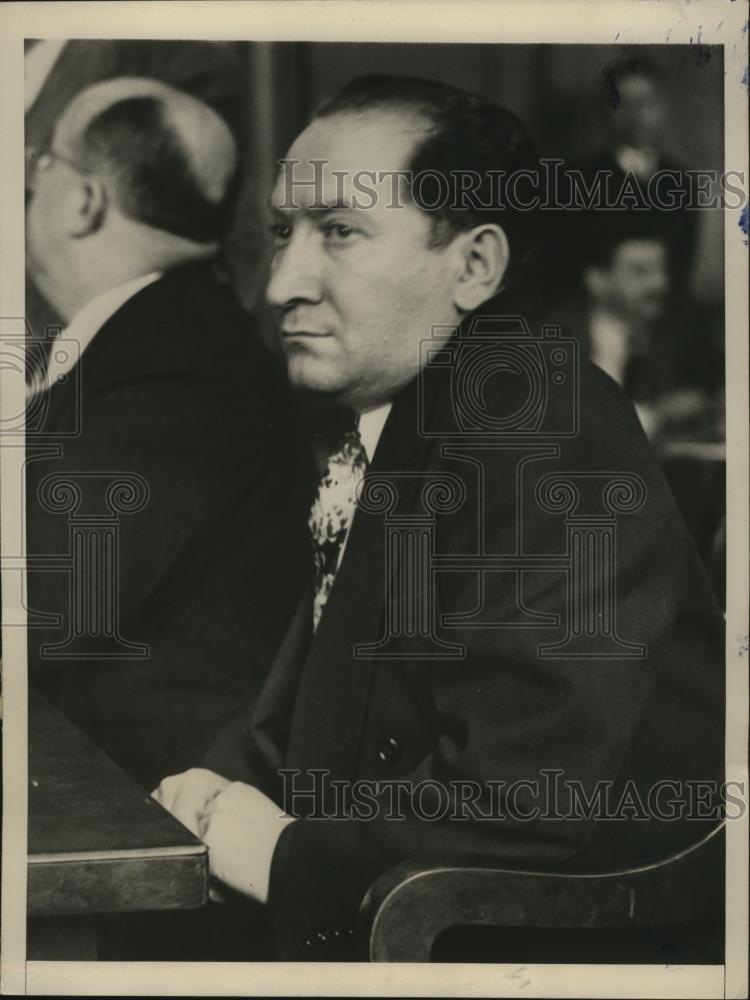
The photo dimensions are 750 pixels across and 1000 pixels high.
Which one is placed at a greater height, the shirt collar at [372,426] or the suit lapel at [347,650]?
the shirt collar at [372,426]

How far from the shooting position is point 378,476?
1.53m

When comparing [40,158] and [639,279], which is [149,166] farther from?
[639,279]

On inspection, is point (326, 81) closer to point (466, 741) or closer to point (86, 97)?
point (86, 97)

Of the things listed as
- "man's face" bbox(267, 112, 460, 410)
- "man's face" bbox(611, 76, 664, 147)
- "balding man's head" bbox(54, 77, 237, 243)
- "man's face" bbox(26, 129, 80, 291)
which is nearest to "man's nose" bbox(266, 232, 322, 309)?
"man's face" bbox(267, 112, 460, 410)

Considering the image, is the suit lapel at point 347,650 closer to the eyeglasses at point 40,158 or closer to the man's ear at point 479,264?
the man's ear at point 479,264

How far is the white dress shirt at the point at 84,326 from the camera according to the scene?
155 centimetres

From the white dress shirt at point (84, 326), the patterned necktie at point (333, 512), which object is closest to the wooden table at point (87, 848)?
the patterned necktie at point (333, 512)

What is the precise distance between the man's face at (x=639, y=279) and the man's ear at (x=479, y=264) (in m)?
0.16

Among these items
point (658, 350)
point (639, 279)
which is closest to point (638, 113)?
point (639, 279)

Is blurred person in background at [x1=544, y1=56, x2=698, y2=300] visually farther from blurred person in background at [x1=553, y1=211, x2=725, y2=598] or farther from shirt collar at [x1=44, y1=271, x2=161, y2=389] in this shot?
shirt collar at [x1=44, y1=271, x2=161, y2=389]

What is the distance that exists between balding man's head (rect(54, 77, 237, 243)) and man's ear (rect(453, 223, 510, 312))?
1.12 ft

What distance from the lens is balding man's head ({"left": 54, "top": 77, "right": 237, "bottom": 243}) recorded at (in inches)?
60.5

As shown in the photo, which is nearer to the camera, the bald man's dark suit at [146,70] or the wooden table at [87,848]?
the wooden table at [87,848]

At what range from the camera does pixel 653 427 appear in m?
1.53
